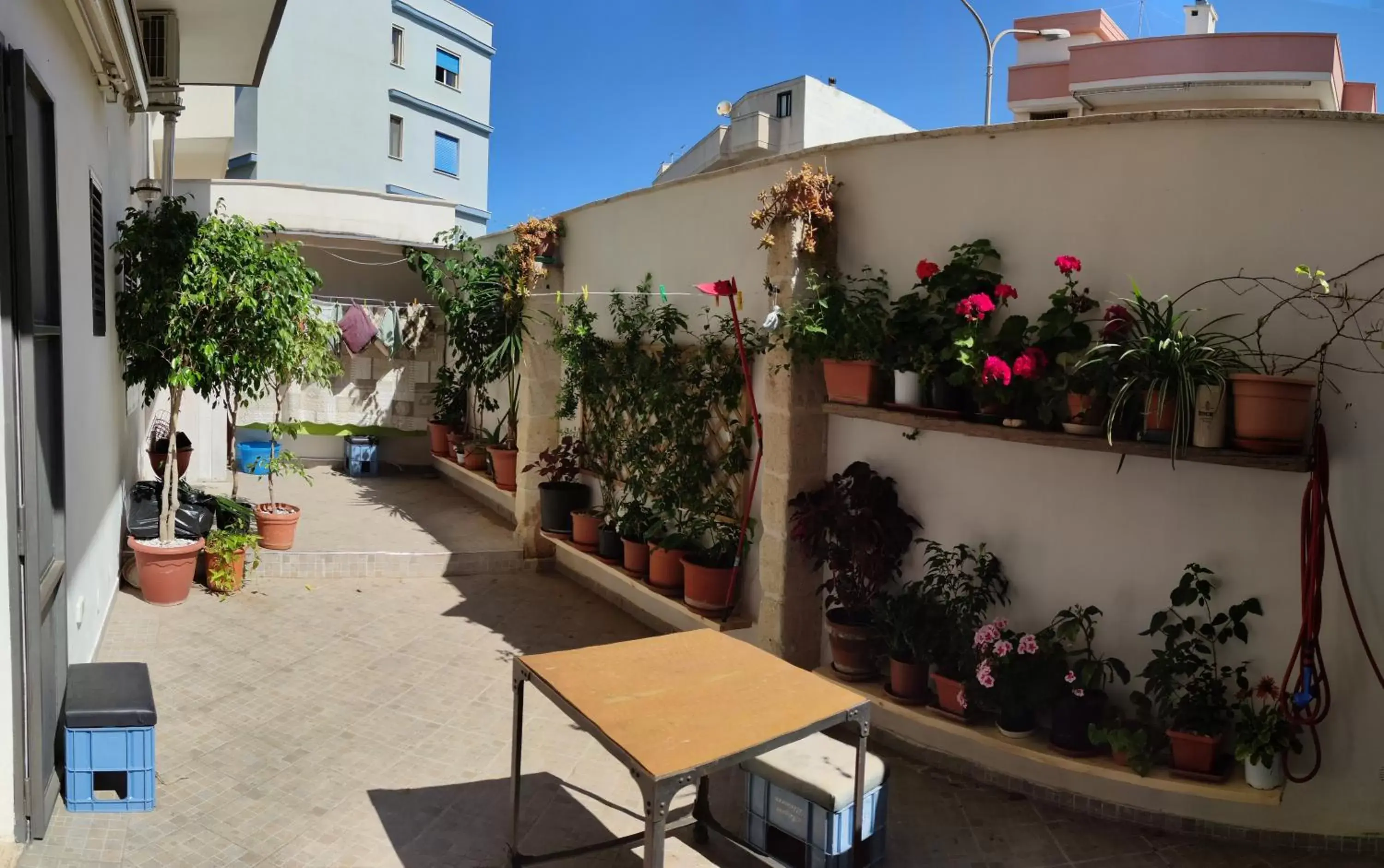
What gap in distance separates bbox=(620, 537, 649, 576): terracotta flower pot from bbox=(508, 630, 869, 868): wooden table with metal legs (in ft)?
7.49

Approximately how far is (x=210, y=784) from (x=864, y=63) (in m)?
23.0

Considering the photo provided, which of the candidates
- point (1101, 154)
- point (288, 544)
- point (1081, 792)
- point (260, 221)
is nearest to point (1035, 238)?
point (1101, 154)

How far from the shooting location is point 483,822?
12.8ft

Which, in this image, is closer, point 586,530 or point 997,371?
point 997,371

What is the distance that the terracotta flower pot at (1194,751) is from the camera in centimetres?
351

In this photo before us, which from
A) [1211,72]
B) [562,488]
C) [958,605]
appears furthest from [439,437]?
[1211,72]

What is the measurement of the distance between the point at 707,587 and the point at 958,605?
5.51ft

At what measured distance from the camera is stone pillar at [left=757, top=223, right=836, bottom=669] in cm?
488

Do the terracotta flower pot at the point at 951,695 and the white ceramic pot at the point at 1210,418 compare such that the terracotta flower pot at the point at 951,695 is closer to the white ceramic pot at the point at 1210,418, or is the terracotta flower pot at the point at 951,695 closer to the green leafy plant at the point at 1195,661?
the green leafy plant at the point at 1195,661

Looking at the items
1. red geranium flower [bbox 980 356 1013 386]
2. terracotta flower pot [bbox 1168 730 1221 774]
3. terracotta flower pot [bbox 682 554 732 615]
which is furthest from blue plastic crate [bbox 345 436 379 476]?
terracotta flower pot [bbox 1168 730 1221 774]

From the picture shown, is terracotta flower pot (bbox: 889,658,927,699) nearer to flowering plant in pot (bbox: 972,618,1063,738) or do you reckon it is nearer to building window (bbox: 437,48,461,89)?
flowering plant in pot (bbox: 972,618,1063,738)

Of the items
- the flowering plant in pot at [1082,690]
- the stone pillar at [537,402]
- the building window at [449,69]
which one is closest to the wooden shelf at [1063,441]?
the flowering plant in pot at [1082,690]

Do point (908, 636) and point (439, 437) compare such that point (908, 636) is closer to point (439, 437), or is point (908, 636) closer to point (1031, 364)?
point (1031, 364)

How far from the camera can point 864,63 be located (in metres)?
23.3
